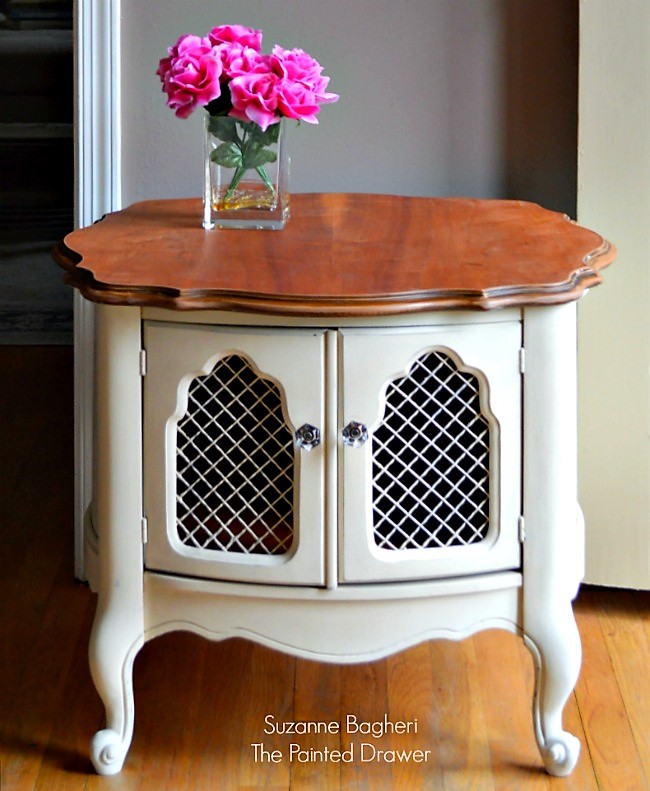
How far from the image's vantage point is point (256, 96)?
1664 millimetres

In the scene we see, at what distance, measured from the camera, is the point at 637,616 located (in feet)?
7.04

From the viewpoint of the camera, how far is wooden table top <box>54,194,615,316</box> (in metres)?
1.46

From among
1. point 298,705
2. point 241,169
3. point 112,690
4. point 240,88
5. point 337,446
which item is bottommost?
point 298,705

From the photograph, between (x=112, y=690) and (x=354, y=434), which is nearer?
(x=354, y=434)

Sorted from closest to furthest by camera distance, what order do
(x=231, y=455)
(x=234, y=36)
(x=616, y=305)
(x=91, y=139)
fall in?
(x=231, y=455) < (x=234, y=36) < (x=616, y=305) < (x=91, y=139)

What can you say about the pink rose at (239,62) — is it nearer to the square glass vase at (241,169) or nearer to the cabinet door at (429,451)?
the square glass vase at (241,169)

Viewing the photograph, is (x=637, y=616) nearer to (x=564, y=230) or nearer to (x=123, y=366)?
(x=564, y=230)

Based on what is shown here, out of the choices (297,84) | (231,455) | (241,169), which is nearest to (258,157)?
(241,169)

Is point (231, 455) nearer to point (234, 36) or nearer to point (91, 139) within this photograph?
point (234, 36)

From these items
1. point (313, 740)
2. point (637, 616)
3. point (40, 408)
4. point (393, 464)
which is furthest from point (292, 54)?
point (40, 408)

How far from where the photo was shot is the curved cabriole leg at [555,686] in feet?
5.35

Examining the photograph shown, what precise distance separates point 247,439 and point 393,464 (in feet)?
0.64

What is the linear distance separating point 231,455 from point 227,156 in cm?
45

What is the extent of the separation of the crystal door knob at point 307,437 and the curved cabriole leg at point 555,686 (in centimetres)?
40
